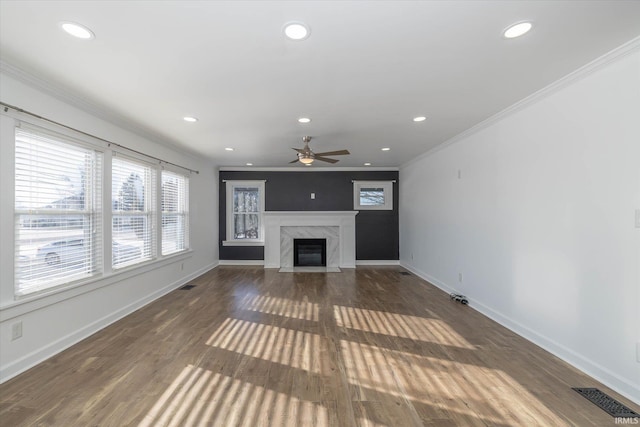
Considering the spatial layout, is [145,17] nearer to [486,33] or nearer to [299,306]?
[486,33]

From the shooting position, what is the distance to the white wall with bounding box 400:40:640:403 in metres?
2.01

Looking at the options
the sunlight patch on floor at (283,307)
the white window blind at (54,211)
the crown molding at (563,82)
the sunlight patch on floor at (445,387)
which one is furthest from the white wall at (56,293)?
the crown molding at (563,82)

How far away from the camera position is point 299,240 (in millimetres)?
7039

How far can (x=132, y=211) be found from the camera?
3.87 m

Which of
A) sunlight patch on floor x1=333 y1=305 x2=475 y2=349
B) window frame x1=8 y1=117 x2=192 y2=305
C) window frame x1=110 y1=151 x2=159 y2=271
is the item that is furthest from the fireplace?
window frame x1=110 y1=151 x2=159 y2=271

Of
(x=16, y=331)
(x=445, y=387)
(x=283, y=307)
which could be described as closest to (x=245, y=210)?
(x=283, y=307)

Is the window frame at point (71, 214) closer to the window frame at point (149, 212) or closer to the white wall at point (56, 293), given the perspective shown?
the white wall at point (56, 293)

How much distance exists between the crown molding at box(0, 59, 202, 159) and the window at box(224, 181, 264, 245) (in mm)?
2674

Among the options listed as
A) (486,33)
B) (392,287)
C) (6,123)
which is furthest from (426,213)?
(6,123)

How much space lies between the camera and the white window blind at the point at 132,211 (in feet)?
11.7

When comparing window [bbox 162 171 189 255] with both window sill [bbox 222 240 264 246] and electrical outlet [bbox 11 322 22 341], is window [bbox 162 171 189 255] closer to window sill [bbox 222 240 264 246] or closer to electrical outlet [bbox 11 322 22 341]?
window sill [bbox 222 240 264 246]

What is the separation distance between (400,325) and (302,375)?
4.96ft

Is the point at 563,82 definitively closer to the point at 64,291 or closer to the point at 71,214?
the point at 71,214

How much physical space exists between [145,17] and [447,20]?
1.81 m
